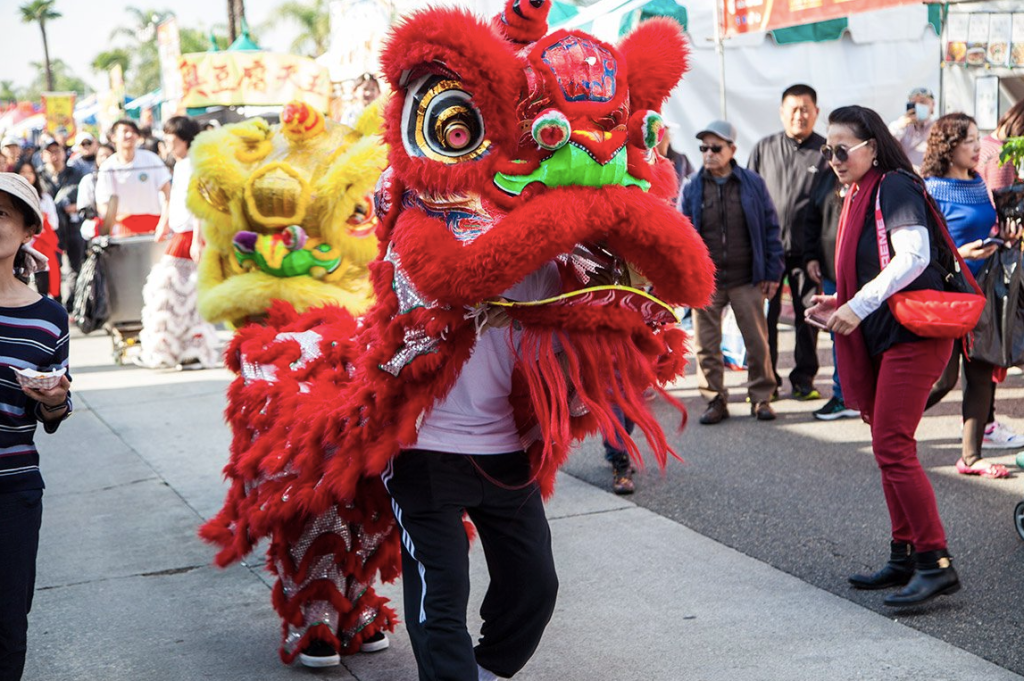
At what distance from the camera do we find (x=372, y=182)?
164 inches

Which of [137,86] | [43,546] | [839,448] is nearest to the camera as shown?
[43,546]

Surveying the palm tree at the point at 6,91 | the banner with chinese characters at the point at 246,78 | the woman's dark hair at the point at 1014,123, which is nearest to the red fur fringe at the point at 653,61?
the woman's dark hair at the point at 1014,123

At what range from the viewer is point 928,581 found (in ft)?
13.0

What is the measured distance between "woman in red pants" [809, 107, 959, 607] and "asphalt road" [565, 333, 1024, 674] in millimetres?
200

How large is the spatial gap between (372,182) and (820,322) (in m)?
1.76

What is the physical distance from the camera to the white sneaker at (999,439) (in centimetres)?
608

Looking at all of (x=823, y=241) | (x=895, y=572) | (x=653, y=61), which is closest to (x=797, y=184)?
(x=823, y=241)

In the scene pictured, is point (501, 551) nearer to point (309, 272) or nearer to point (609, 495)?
point (309, 272)

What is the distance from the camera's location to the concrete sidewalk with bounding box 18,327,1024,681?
365 cm

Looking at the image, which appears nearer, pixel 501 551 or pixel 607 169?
pixel 607 169

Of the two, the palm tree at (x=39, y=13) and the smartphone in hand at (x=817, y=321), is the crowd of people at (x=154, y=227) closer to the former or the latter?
the smartphone in hand at (x=817, y=321)

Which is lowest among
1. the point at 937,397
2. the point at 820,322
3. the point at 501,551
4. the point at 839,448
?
the point at 839,448

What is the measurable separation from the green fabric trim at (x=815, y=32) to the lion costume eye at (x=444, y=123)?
9.29 meters

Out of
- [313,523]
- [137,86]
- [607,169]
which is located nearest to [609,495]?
[313,523]
